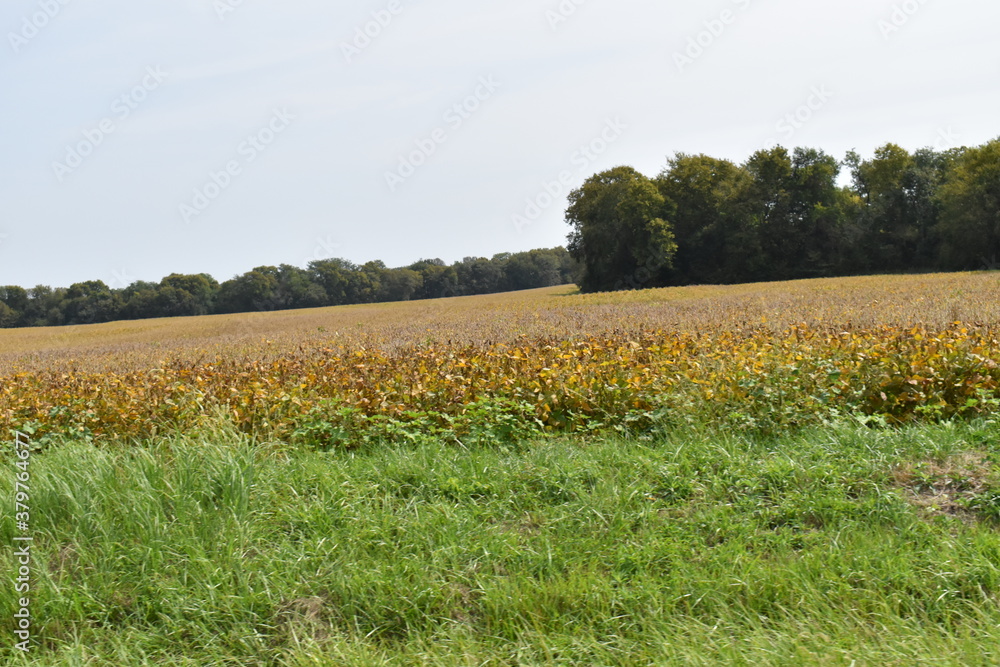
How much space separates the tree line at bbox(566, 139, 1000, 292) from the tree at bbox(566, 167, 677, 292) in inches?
3.9

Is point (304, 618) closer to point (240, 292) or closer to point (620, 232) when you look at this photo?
point (620, 232)

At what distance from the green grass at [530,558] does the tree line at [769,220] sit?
2000 inches

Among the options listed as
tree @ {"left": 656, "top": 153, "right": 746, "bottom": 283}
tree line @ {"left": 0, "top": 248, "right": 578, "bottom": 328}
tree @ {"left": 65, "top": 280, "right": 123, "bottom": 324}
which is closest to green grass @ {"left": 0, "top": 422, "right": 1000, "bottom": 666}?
tree @ {"left": 656, "top": 153, "right": 746, "bottom": 283}

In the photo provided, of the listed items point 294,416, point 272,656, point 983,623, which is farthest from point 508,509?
point 294,416

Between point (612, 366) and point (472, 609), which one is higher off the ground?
point (612, 366)

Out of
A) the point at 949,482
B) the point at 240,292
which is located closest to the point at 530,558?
the point at 949,482

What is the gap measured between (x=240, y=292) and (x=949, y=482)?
87.5 metres

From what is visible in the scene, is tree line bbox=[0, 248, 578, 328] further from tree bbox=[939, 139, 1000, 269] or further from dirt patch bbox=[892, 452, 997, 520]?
dirt patch bbox=[892, 452, 997, 520]

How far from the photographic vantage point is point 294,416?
6469mm

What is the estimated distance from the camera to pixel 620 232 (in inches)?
2249

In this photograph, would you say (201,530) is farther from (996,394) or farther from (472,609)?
(996,394)

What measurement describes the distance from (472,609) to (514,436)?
8.39ft

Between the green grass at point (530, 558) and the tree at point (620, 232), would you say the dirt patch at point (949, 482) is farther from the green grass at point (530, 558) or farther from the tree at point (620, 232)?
the tree at point (620, 232)

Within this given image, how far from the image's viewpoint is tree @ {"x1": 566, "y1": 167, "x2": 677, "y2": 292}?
2154 inches
